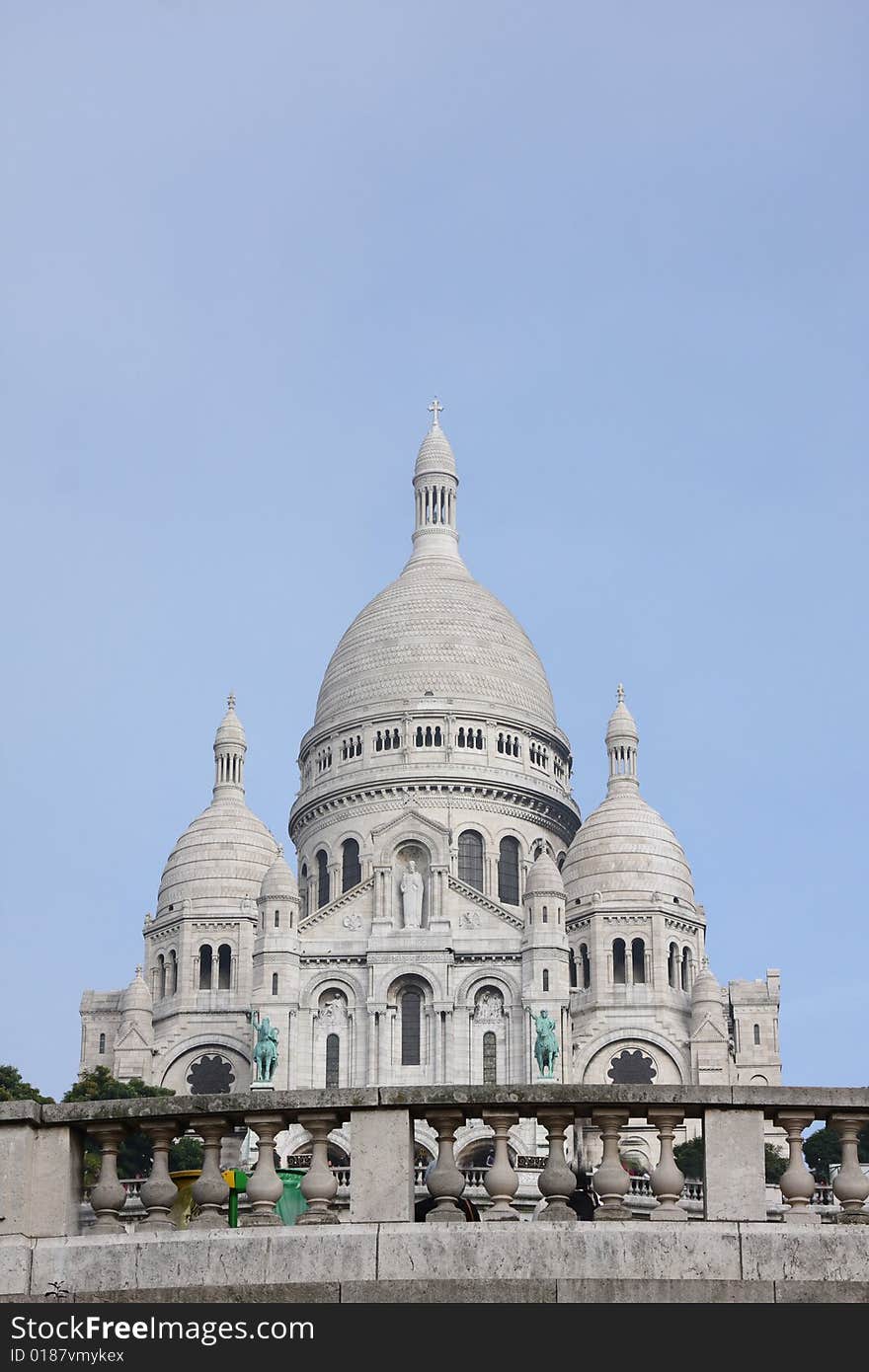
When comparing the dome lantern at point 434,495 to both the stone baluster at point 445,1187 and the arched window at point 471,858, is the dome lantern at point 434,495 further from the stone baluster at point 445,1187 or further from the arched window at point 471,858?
the stone baluster at point 445,1187

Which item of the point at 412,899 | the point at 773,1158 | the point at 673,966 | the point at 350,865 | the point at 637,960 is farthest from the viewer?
the point at 350,865

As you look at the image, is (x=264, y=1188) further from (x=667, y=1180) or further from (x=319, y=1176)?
(x=667, y=1180)

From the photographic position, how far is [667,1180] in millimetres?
12359

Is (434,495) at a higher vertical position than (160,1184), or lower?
higher

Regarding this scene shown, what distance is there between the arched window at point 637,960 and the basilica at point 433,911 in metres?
0.09

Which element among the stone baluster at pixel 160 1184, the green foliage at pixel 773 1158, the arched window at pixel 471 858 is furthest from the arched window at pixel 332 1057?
the stone baluster at pixel 160 1184

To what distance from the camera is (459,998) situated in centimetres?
8519

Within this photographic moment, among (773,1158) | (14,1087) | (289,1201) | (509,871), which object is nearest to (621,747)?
(509,871)

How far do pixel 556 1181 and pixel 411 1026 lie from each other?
73.7 metres

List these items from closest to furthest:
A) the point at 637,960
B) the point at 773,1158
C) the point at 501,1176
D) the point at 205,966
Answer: the point at 501,1176 → the point at 773,1158 → the point at 637,960 → the point at 205,966

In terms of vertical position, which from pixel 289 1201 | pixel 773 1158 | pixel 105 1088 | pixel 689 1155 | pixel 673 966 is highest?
pixel 673 966

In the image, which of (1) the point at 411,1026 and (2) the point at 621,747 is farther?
(2) the point at 621,747

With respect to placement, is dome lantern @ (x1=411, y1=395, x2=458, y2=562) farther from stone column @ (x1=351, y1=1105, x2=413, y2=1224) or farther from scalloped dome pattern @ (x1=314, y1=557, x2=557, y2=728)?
stone column @ (x1=351, y1=1105, x2=413, y2=1224)
